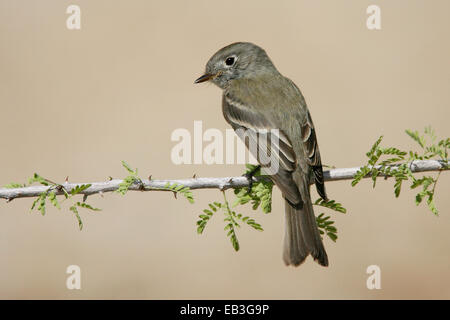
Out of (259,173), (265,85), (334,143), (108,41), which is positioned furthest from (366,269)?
(108,41)

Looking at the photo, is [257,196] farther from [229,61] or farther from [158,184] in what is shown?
[229,61]

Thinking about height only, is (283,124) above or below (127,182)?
above

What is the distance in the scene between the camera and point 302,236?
5.18 m

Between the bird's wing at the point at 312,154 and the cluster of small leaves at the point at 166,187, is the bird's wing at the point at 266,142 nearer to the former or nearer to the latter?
the bird's wing at the point at 312,154

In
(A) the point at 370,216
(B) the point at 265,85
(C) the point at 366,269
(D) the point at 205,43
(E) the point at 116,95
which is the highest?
(D) the point at 205,43

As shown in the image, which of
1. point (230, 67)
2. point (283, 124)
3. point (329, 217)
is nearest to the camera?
point (329, 217)

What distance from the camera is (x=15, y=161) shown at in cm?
1299

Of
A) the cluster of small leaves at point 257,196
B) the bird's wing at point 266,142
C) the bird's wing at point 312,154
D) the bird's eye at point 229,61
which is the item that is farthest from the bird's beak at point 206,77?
the cluster of small leaves at point 257,196

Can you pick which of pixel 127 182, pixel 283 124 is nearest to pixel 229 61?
pixel 283 124

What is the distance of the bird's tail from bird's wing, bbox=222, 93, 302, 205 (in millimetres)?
93

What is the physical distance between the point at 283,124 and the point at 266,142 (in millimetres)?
314

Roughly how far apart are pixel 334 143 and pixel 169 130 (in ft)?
12.7

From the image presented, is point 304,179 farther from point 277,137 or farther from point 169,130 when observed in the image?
point 169,130

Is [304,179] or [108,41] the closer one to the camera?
[304,179]
